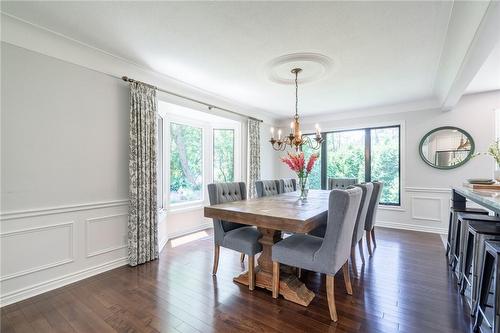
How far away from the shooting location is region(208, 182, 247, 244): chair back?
8.79 ft

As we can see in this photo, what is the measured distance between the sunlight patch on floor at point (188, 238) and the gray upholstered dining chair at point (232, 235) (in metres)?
1.44

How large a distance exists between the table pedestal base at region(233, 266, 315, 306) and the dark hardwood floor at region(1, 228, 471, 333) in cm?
7

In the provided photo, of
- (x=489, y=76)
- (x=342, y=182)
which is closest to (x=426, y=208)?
(x=342, y=182)

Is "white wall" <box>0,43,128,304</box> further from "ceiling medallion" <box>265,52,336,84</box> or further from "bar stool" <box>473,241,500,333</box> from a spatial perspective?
"bar stool" <box>473,241,500,333</box>

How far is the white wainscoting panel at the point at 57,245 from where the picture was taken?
7.16 feet

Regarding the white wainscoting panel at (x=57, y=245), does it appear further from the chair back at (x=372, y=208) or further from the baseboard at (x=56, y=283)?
the chair back at (x=372, y=208)

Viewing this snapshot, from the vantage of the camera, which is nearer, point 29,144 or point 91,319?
point 91,319

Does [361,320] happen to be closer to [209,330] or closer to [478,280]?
[478,280]

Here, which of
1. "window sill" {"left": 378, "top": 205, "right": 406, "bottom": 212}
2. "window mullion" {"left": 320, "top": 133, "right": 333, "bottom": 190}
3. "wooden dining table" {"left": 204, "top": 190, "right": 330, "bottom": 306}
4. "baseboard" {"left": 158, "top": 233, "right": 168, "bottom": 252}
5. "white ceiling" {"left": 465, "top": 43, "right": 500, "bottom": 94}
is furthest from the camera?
"window mullion" {"left": 320, "top": 133, "right": 333, "bottom": 190}

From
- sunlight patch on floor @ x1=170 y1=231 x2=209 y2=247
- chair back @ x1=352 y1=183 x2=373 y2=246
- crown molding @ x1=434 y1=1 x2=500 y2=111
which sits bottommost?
sunlight patch on floor @ x1=170 y1=231 x2=209 y2=247

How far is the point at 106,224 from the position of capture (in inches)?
113

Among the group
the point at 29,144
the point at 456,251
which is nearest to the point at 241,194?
the point at 29,144

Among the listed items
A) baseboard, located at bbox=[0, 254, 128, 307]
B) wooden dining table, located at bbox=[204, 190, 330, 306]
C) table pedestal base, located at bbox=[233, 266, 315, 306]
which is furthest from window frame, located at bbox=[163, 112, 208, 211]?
table pedestal base, located at bbox=[233, 266, 315, 306]

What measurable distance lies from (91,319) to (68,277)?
2.94ft
